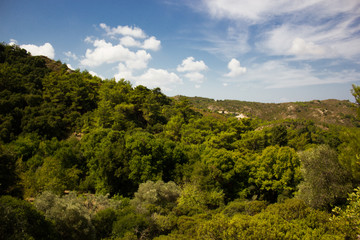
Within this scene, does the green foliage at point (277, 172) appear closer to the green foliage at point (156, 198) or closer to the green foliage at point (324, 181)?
the green foliage at point (324, 181)

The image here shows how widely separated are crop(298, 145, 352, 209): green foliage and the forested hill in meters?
105

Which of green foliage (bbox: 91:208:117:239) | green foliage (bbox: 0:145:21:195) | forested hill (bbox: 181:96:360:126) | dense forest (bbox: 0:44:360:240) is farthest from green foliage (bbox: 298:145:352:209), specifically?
forested hill (bbox: 181:96:360:126)

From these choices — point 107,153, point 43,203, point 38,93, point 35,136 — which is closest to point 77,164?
point 107,153

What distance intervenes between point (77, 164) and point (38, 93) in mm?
27437

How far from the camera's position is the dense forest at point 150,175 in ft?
37.5

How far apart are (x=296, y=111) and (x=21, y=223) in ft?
544

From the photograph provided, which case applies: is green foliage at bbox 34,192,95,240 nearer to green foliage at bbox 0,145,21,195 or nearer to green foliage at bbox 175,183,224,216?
A: green foliage at bbox 0,145,21,195

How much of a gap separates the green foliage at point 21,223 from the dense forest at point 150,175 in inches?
2.1

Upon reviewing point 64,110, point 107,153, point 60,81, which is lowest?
point 107,153

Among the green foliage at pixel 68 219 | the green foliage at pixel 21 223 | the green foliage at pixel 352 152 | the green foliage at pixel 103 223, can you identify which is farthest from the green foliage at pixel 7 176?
the green foliage at pixel 352 152

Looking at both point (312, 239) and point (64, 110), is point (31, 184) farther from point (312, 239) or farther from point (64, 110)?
point (64, 110)

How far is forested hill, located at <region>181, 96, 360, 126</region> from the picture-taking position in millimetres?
129750

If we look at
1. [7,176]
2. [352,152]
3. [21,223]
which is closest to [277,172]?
[352,152]

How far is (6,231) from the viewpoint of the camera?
A: 378 inches
